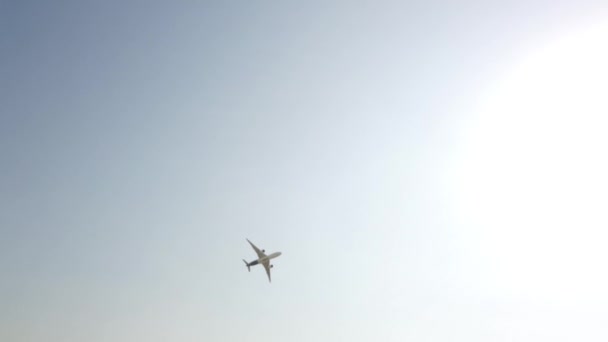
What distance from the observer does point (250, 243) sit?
13362cm

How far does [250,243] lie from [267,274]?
17.0 m

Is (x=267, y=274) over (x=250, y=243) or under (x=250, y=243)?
under

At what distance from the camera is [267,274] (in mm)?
131250
